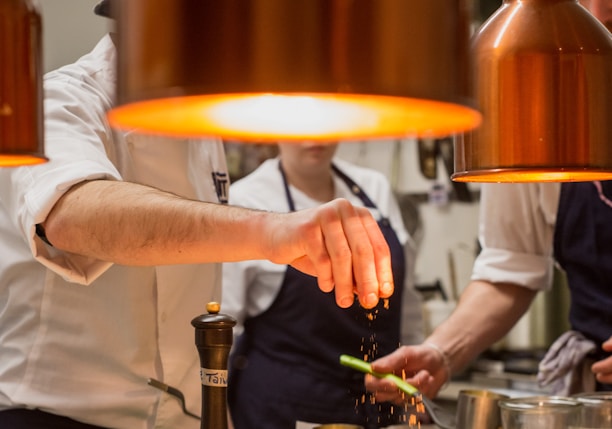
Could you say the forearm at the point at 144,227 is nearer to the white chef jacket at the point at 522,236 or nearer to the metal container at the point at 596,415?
the metal container at the point at 596,415

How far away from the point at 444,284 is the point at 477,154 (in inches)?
137

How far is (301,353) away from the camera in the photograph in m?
3.00

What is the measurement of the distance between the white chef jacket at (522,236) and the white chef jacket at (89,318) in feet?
3.27

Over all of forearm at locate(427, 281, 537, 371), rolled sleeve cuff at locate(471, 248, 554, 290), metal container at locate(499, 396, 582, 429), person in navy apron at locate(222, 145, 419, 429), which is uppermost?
rolled sleeve cuff at locate(471, 248, 554, 290)

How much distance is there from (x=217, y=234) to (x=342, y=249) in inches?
8.7

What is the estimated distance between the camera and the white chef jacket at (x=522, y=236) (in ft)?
7.86

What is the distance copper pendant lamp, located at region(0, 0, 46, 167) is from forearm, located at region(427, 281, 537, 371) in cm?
151

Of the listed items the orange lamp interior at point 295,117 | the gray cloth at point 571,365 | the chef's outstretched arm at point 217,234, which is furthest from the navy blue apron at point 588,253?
the orange lamp interior at point 295,117

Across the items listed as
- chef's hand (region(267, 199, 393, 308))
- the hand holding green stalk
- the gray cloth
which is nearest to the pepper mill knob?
chef's hand (region(267, 199, 393, 308))

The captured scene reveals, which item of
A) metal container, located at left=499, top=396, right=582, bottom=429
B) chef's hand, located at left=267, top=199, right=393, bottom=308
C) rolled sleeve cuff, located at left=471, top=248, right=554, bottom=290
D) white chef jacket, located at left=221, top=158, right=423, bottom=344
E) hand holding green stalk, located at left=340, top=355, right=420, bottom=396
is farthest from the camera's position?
white chef jacket, located at left=221, top=158, right=423, bottom=344

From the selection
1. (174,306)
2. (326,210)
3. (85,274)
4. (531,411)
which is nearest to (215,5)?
(326,210)

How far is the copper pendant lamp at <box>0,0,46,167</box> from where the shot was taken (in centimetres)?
87

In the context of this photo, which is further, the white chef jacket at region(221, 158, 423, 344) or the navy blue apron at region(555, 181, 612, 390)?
the white chef jacket at region(221, 158, 423, 344)

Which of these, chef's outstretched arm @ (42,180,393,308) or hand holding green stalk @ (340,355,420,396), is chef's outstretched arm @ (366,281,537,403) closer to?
hand holding green stalk @ (340,355,420,396)
